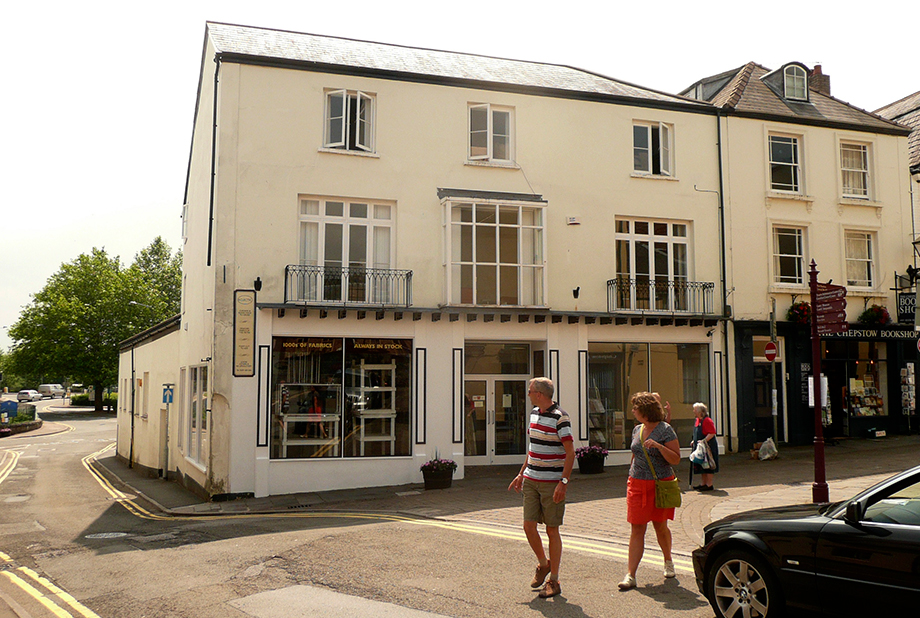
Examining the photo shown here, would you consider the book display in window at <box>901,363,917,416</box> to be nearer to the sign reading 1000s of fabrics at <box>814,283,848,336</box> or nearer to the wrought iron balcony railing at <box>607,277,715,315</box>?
the wrought iron balcony railing at <box>607,277,715,315</box>

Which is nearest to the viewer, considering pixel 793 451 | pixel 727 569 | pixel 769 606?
pixel 769 606

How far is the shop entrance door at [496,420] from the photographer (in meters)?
17.7

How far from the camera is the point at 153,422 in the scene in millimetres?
26312

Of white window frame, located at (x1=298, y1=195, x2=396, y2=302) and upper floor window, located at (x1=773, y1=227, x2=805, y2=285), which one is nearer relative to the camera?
white window frame, located at (x1=298, y1=195, x2=396, y2=302)

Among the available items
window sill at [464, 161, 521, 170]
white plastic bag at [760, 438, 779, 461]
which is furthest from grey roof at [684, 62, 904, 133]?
white plastic bag at [760, 438, 779, 461]

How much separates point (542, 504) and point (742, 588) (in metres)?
1.81

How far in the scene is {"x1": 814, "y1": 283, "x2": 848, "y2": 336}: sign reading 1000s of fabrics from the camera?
1130 centimetres

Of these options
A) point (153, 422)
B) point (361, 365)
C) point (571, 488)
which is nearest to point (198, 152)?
point (361, 365)

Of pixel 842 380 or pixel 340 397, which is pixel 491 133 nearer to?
pixel 340 397

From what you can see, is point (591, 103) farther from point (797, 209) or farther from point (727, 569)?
point (727, 569)

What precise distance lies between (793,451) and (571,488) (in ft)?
24.7

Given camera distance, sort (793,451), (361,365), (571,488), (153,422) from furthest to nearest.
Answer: (153,422)
(793,451)
(361,365)
(571,488)

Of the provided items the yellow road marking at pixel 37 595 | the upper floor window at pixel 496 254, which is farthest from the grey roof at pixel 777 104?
the yellow road marking at pixel 37 595

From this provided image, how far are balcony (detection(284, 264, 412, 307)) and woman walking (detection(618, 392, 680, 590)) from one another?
10050 mm
